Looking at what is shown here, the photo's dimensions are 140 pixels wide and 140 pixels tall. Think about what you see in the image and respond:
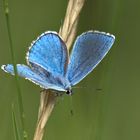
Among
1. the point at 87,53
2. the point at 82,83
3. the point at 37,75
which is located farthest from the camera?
the point at 82,83

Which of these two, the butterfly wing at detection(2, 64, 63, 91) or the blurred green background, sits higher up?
the butterfly wing at detection(2, 64, 63, 91)

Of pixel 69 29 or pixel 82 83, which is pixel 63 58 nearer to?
pixel 69 29

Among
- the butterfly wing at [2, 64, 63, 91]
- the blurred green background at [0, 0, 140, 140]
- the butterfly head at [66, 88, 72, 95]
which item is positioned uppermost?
the butterfly wing at [2, 64, 63, 91]

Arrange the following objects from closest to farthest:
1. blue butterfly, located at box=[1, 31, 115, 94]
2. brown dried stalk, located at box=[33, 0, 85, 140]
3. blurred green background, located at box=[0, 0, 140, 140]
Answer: brown dried stalk, located at box=[33, 0, 85, 140], blue butterfly, located at box=[1, 31, 115, 94], blurred green background, located at box=[0, 0, 140, 140]

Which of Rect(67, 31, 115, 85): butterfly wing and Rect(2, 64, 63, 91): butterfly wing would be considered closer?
Rect(2, 64, 63, 91): butterfly wing

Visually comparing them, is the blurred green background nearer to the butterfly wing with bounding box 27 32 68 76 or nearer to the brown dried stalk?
the butterfly wing with bounding box 27 32 68 76

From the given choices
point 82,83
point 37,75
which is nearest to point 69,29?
point 37,75

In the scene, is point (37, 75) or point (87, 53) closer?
point (37, 75)

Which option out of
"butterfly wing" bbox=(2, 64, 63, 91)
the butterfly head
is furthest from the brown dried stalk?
the butterfly head

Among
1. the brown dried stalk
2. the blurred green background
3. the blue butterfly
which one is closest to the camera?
the brown dried stalk
